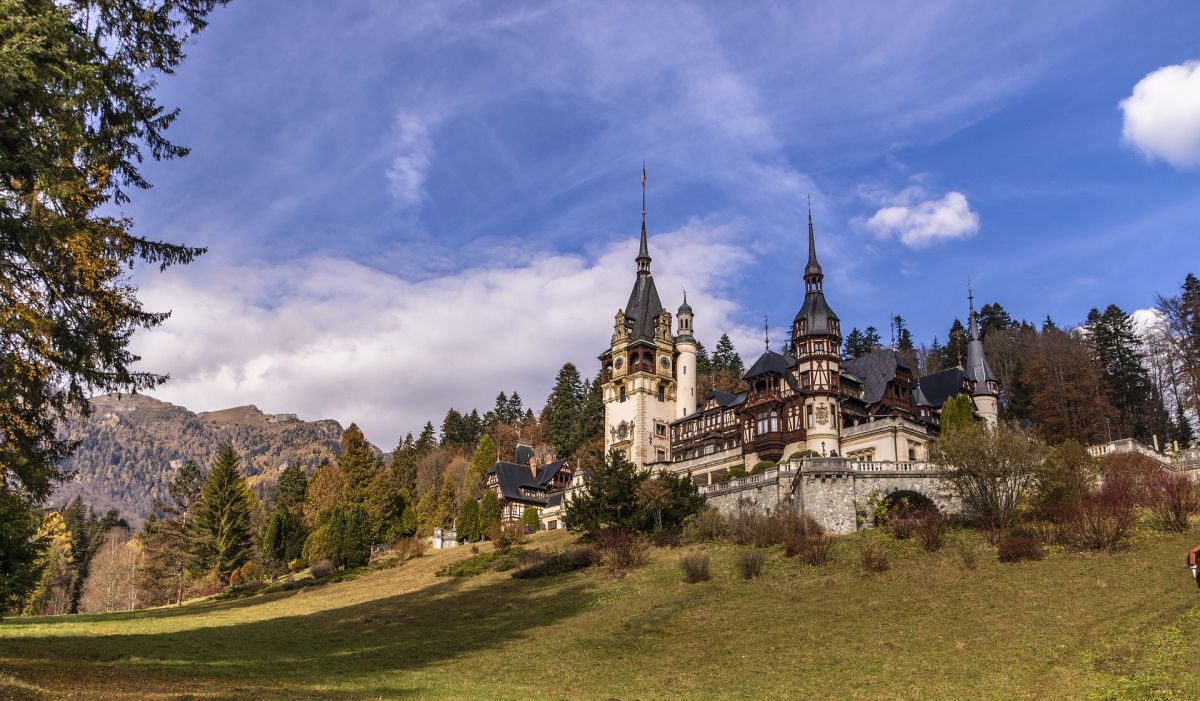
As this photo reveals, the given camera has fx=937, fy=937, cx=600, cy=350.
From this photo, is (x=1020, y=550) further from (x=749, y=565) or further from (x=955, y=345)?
(x=955, y=345)

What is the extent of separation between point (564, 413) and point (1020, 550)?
223 ft

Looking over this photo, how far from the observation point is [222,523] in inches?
2514

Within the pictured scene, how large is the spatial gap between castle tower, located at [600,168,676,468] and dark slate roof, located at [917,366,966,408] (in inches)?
782

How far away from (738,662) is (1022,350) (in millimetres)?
71119

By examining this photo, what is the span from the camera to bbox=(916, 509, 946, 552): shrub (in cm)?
3850

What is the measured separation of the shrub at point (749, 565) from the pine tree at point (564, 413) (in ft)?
176

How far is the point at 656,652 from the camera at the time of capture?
1103 inches

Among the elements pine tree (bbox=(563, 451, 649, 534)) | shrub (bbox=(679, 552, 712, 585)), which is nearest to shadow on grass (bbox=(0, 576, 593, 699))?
shrub (bbox=(679, 552, 712, 585))

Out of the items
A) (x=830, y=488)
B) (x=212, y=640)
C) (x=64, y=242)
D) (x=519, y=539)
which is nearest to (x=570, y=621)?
(x=212, y=640)

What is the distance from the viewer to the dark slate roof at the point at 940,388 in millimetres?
63406

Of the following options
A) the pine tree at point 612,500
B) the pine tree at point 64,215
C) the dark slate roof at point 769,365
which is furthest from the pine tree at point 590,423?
the pine tree at point 64,215

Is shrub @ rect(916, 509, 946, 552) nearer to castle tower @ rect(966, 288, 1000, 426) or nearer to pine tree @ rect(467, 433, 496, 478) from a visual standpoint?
castle tower @ rect(966, 288, 1000, 426)

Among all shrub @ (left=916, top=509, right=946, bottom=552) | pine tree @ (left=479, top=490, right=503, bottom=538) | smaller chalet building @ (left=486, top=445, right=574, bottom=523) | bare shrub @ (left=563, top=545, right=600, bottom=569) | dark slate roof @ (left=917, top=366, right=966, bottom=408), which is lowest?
bare shrub @ (left=563, top=545, right=600, bottom=569)

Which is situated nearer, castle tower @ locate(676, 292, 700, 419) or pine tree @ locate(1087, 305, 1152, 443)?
pine tree @ locate(1087, 305, 1152, 443)
